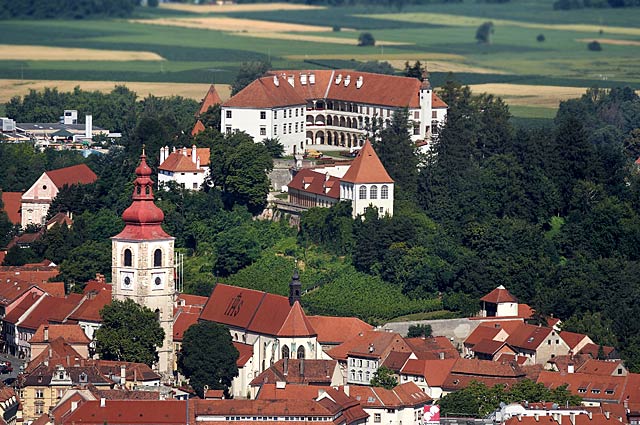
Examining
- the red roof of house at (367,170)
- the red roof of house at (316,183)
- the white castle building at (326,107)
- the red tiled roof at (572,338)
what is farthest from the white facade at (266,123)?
the red tiled roof at (572,338)

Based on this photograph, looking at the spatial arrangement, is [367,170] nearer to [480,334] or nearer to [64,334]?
[480,334]

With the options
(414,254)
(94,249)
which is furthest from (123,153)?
(414,254)

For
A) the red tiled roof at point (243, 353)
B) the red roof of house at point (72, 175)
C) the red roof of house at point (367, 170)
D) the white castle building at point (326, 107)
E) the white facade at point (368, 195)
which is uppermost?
the white castle building at point (326, 107)

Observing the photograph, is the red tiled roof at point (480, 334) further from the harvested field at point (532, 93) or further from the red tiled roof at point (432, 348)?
the harvested field at point (532, 93)

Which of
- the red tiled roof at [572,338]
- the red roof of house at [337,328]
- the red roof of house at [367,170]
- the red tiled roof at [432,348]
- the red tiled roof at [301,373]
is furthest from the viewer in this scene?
the red roof of house at [367,170]

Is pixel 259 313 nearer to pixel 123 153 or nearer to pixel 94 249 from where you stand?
pixel 94 249

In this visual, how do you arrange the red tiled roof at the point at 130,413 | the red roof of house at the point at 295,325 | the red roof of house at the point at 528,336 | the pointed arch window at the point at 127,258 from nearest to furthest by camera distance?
the red tiled roof at the point at 130,413, the red roof of house at the point at 295,325, the pointed arch window at the point at 127,258, the red roof of house at the point at 528,336

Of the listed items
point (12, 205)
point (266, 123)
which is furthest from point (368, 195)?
point (12, 205)
